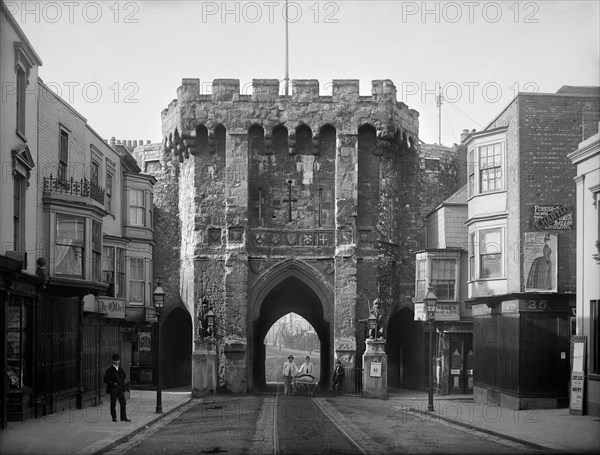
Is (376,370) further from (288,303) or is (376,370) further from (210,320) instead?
(288,303)

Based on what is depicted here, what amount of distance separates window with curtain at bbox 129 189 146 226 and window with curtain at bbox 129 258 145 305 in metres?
1.64

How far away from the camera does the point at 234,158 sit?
41.6 m

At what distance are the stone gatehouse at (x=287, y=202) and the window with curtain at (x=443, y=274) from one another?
2.59 m

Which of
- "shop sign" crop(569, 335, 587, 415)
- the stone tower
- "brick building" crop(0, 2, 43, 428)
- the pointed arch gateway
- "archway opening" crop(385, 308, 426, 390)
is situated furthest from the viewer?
"archway opening" crop(385, 308, 426, 390)

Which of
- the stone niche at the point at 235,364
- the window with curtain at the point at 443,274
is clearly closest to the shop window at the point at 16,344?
the stone niche at the point at 235,364

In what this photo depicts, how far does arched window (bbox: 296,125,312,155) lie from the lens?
138 feet

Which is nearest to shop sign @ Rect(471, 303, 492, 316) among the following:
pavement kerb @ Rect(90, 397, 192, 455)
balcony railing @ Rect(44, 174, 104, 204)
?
pavement kerb @ Rect(90, 397, 192, 455)

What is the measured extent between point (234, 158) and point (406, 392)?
12.1m

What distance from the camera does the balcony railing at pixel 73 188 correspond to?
26.4 m

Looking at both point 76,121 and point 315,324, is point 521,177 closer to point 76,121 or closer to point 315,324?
point 76,121

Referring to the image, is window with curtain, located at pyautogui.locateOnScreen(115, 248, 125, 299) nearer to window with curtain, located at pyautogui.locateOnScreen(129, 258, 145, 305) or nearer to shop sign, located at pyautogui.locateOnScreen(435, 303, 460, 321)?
window with curtain, located at pyautogui.locateOnScreen(129, 258, 145, 305)

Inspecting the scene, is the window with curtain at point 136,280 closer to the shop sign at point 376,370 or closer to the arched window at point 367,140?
the arched window at point 367,140

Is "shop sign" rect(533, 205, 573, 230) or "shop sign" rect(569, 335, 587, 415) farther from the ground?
"shop sign" rect(533, 205, 573, 230)

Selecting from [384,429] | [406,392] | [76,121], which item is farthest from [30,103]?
[406,392]
